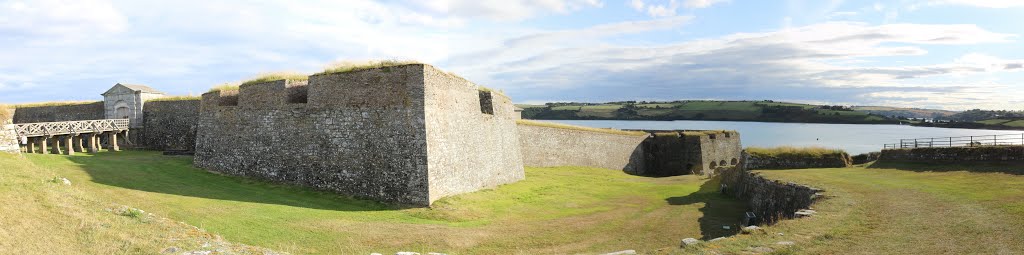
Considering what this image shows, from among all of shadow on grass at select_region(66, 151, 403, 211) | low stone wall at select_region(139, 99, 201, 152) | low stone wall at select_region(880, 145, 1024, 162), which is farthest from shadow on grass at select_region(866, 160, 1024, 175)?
low stone wall at select_region(139, 99, 201, 152)

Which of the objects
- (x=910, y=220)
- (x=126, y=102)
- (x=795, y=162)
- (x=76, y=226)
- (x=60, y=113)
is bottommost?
(x=910, y=220)

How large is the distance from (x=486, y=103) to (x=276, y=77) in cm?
931

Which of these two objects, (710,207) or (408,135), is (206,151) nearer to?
(408,135)

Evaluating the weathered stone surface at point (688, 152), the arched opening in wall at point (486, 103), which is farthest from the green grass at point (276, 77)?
the weathered stone surface at point (688, 152)

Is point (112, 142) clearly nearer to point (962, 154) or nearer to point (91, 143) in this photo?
point (91, 143)

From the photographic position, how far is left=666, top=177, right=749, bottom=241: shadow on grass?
51.8ft

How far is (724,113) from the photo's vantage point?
13262 cm

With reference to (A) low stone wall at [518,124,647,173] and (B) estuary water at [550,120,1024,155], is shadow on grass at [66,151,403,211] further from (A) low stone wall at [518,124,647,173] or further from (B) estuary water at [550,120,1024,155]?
(B) estuary water at [550,120,1024,155]

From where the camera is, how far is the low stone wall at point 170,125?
31469 millimetres

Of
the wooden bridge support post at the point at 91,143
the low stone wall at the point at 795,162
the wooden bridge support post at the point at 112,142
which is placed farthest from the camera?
the wooden bridge support post at the point at 112,142

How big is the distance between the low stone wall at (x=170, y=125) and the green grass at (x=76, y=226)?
1834 centimetres

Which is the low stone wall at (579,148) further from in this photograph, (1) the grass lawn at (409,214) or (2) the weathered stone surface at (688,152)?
(1) the grass lawn at (409,214)

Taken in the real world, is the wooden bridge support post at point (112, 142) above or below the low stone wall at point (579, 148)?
above

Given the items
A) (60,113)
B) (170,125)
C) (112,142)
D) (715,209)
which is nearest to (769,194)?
(715,209)
